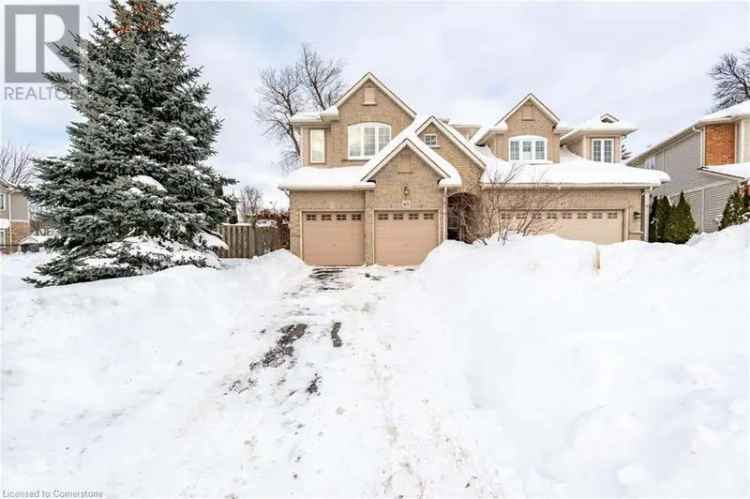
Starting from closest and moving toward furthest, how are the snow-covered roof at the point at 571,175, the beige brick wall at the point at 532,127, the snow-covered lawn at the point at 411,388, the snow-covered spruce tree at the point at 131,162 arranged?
the snow-covered lawn at the point at 411,388 < the snow-covered spruce tree at the point at 131,162 < the snow-covered roof at the point at 571,175 < the beige brick wall at the point at 532,127

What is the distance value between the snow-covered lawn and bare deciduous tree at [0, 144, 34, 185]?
44846 millimetres

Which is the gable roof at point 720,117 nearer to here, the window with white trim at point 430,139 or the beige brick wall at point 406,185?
the window with white trim at point 430,139

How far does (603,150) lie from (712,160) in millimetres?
6165

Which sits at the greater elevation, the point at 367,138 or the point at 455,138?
the point at 367,138

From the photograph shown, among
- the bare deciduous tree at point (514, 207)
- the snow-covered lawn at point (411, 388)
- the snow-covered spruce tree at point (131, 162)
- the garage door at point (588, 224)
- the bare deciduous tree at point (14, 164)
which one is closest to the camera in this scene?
the snow-covered lawn at point (411, 388)

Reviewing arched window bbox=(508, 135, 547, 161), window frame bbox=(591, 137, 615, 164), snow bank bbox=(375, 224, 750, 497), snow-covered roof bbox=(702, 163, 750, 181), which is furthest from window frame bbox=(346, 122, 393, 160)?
snow-covered roof bbox=(702, 163, 750, 181)

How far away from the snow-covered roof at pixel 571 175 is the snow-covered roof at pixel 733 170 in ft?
12.1

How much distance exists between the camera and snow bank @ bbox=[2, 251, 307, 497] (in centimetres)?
307

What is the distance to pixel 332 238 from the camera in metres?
14.0

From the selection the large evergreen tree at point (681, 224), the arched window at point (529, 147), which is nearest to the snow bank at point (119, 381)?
the arched window at point (529, 147)

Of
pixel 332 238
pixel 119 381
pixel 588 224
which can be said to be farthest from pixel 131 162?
pixel 588 224

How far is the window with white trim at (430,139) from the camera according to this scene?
14828 mm

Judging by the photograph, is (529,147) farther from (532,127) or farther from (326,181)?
(326,181)

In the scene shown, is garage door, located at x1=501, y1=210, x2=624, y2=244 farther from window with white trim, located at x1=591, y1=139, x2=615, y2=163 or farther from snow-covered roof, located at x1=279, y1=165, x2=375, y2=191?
snow-covered roof, located at x1=279, y1=165, x2=375, y2=191
